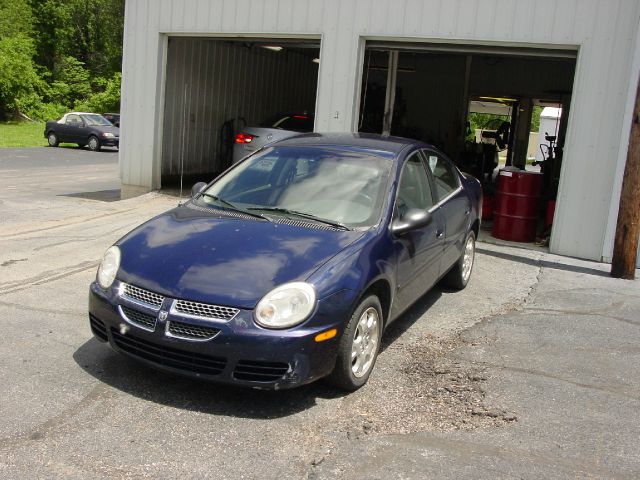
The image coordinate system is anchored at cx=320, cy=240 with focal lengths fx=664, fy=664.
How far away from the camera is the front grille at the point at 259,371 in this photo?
3.74 meters

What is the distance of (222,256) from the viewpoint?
13.4ft

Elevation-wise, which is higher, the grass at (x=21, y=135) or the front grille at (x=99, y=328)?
the front grille at (x=99, y=328)

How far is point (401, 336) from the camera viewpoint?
5492 millimetres

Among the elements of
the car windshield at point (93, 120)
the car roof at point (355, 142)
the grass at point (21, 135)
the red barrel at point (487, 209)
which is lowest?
the grass at point (21, 135)

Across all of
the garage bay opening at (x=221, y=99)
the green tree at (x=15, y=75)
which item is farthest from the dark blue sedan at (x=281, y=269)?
the green tree at (x=15, y=75)

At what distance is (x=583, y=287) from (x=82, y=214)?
761 cm

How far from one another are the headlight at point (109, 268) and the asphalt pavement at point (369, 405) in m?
0.62

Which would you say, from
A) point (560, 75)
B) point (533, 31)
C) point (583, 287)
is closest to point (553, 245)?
point (583, 287)

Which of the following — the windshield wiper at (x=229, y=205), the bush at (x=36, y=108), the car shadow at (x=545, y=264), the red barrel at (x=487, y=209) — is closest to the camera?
the windshield wiper at (x=229, y=205)

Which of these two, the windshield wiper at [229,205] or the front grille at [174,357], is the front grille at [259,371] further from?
the windshield wiper at [229,205]

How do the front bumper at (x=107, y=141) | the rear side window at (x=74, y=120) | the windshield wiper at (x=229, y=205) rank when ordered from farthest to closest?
1. the rear side window at (x=74, y=120)
2. the front bumper at (x=107, y=141)
3. the windshield wiper at (x=229, y=205)

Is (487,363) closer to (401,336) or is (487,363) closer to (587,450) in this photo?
(401,336)

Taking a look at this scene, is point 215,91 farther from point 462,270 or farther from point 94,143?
point 94,143

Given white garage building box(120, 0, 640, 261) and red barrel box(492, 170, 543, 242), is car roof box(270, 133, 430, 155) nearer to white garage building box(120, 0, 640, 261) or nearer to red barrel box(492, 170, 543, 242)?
white garage building box(120, 0, 640, 261)
